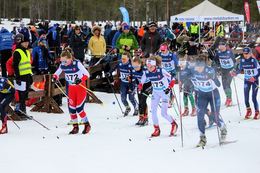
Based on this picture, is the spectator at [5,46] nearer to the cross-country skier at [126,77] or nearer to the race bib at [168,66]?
the cross-country skier at [126,77]

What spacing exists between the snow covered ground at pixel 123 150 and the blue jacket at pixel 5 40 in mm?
3629

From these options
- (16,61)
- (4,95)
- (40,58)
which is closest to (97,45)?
(40,58)

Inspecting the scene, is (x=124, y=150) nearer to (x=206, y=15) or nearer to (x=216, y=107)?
(x=216, y=107)

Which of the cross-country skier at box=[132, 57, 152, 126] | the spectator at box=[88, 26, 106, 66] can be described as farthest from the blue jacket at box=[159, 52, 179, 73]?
the spectator at box=[88, 26, 106, 66]

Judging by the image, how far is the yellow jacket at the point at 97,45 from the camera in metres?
16.2

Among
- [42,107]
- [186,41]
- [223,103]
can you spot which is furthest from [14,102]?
[186,41]

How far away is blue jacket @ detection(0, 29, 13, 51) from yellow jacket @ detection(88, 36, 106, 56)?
105 inches

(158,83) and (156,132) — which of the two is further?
(156,132)

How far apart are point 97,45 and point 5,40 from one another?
3.04m

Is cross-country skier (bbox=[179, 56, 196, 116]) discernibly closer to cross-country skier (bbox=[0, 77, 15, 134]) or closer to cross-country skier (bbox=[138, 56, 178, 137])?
cross-country skier (bbox=[138, 56, 178, 137])

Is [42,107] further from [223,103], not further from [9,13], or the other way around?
[9,13]

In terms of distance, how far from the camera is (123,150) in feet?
29.0

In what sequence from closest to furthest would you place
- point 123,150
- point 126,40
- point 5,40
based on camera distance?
point 123,150 → point 5,40 → point 126,40

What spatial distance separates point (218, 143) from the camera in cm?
912
